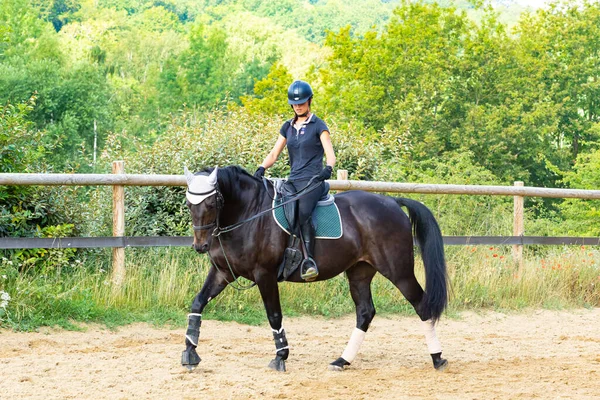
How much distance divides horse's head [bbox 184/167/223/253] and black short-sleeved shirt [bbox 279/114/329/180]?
0.89 m

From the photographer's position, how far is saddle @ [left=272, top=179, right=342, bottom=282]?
6930 millimetres

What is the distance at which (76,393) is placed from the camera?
572cm

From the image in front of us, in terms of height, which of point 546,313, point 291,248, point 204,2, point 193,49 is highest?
point 204,2

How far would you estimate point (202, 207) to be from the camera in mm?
6375

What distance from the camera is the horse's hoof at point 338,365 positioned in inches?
271

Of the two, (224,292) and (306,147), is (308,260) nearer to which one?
(306,147)

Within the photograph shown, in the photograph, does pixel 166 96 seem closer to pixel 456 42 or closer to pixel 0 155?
pixel 456 42

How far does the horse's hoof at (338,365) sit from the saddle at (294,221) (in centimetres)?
88

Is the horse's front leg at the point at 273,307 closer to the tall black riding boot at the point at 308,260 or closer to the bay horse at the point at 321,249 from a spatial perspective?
the bay horse at the point at 321,249

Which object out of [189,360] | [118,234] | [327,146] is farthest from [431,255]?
[118,234]

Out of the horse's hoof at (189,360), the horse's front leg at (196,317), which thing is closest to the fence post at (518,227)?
the horse's front leg at (196,317)

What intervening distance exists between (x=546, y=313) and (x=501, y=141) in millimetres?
24297

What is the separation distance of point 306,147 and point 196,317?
1.80 m

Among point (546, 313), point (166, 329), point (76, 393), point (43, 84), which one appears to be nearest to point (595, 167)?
point (546, 313)
